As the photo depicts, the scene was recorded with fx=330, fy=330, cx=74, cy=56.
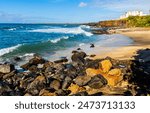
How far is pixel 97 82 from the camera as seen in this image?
15.1 meters

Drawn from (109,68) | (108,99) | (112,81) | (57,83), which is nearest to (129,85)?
(112,81)

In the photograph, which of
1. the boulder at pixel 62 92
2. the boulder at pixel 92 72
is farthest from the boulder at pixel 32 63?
the boulder at pixel 62 92

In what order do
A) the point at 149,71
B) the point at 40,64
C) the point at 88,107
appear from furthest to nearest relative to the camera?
the point at 40,64 → the point at 149,71 → the point at 88,107

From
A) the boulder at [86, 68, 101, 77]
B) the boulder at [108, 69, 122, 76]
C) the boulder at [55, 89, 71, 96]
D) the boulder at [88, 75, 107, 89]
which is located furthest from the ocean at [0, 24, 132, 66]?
the boulder at [55, 89, 71, 96]

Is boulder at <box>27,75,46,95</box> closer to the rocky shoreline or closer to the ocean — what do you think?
the rocky shoreline

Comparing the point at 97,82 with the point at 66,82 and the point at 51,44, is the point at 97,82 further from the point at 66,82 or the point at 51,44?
the point at 51,44

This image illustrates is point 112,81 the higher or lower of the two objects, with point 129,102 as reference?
lower

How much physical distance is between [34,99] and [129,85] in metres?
9.34

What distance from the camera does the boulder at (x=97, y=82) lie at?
15.1 m

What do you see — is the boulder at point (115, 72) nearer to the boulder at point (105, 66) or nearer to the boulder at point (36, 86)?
the boulder at point (105, 66)

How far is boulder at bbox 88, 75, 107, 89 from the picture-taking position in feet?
49.4

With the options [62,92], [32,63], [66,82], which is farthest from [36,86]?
[32,63]

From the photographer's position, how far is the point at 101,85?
1509cm

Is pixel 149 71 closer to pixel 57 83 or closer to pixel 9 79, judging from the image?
Answer: pixel 57 83
